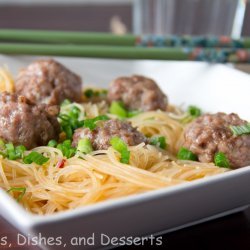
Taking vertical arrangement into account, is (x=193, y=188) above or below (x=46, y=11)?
above

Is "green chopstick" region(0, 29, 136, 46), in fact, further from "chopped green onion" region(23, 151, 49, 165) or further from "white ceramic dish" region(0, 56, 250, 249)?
"white ceramic dish" region(0, 56, 250, 249)

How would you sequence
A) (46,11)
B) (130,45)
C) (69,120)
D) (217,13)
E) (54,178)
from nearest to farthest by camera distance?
(54,178) < (69,120) < (130,45) < (217,13) < (46,11)

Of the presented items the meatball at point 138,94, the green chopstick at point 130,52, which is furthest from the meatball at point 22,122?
the green chopstick at point 130,52

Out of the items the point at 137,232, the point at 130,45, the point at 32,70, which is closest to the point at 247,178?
the point at 137,232

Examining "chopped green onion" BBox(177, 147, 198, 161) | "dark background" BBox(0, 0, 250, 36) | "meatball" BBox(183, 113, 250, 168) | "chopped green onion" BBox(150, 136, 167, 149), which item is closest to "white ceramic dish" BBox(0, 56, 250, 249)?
"meatball" BBox(183, 113, 250, 168)

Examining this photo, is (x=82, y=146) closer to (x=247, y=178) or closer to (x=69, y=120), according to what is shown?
(x=69, y=120)

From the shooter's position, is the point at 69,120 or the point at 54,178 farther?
the point at 69,120

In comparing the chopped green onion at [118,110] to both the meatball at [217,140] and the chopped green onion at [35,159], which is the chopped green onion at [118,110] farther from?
the chopped green onion at [35,159]
